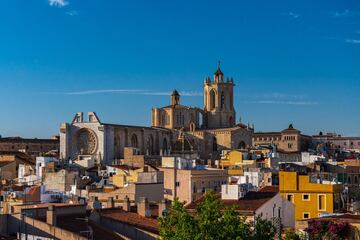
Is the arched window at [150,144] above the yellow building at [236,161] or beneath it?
above

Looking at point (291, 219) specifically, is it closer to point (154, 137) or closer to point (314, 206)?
point (314, 206)

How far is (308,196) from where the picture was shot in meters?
37.0

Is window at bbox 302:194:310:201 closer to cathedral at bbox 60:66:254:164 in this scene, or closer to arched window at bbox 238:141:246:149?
cathedral at bbox 60:66:254:164

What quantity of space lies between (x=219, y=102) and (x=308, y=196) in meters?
87.3

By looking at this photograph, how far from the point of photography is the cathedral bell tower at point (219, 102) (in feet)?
403

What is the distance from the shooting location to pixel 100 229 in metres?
25.9

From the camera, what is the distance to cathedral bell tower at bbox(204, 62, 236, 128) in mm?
122812

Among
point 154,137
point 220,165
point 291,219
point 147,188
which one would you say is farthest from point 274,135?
point 291,219

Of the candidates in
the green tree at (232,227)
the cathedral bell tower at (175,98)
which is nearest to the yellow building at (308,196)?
the green tree at (232,227)

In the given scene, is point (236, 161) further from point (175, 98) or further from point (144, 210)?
point (175, 98)

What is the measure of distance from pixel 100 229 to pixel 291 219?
10.1 meters

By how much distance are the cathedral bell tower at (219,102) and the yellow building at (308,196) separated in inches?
3337

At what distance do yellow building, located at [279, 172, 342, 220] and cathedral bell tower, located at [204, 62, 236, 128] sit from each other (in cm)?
8476

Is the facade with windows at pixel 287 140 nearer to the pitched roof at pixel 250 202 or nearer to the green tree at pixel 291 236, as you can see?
the pitched roof at pixel 250 202
